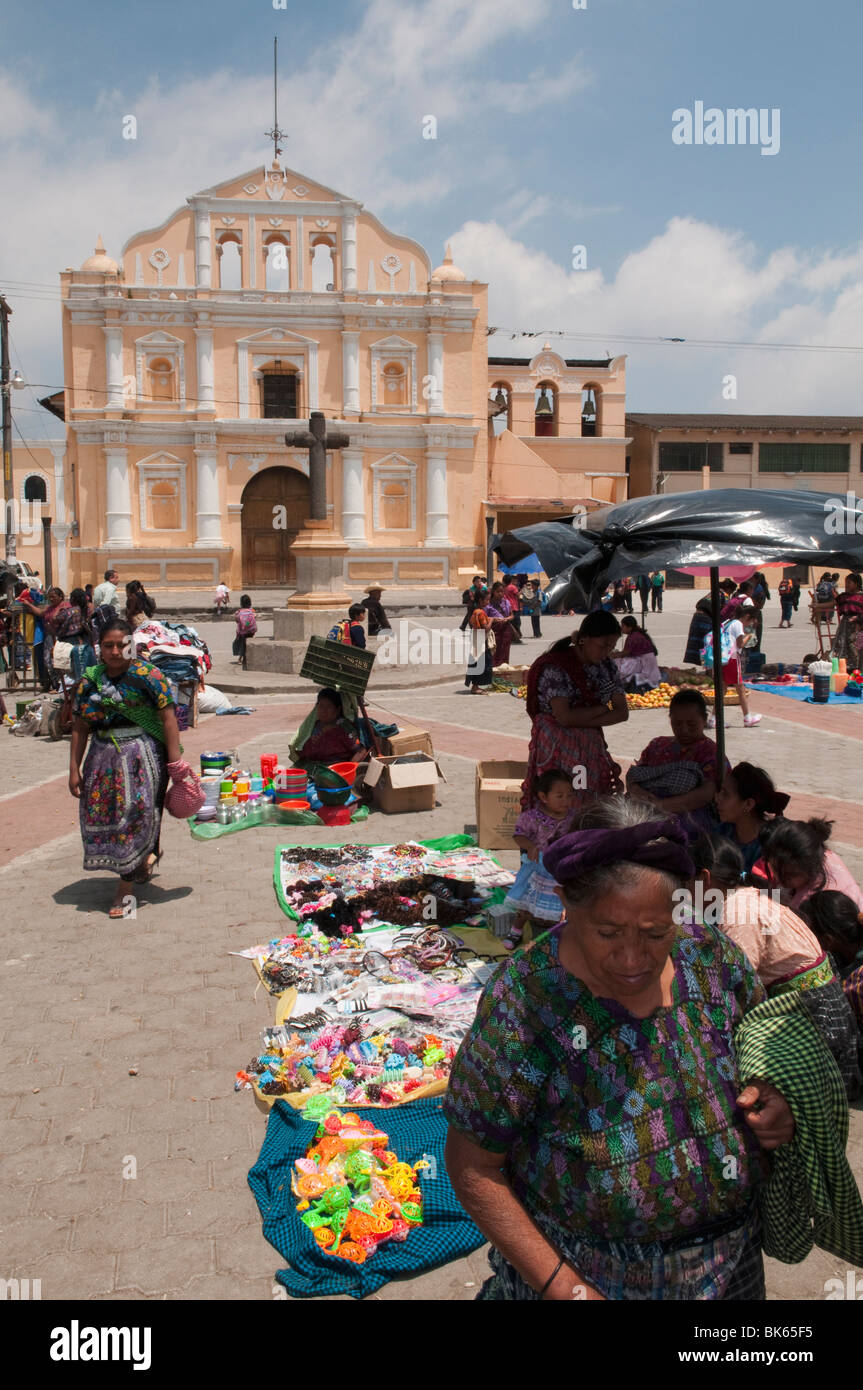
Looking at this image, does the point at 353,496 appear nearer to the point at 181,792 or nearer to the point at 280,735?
the point at 280,735

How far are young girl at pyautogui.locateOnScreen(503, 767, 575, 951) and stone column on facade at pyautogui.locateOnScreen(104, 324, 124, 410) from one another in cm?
3302

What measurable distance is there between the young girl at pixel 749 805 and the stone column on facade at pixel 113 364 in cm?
3397

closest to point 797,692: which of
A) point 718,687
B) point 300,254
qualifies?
point 718,687

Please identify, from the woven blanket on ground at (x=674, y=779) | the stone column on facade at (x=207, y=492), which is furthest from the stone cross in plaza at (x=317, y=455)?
the stone column on facade at (x=207, y=492)

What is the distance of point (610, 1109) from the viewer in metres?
1.90

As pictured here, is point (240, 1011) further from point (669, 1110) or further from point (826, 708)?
point (826, 708)

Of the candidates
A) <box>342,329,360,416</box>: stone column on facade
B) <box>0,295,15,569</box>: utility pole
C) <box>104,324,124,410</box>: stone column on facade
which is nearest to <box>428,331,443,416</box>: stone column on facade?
<box>342,329,360,416</box>: stone column on facade

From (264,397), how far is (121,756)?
107 feet

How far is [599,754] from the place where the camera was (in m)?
5.76

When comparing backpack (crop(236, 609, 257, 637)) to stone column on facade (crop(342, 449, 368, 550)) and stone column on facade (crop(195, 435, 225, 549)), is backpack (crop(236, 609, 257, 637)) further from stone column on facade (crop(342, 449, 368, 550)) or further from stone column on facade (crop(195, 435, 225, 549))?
stone column on facade (crop(342, 449, 368, 550))

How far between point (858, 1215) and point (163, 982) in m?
3.88

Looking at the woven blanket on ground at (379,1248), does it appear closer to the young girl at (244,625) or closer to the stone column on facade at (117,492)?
the young girl at (244,625)

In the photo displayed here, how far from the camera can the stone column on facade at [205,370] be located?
35094 mm
